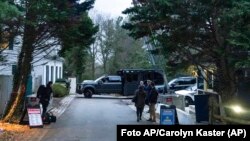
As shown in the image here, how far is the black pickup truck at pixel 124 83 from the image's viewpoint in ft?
134

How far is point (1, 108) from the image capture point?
23.2 metres

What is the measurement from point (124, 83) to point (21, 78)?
2060 cm

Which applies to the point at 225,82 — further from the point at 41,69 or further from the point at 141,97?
the point at 41,69

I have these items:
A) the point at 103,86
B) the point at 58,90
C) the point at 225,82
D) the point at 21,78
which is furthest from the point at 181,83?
the point at 225,82

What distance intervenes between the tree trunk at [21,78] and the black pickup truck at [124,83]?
18.1 metres

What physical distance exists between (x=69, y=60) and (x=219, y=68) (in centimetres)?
4459

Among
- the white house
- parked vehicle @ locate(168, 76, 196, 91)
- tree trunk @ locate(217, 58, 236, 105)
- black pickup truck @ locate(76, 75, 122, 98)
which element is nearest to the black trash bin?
tree trunk @ locate(217, 58, 236, 105)

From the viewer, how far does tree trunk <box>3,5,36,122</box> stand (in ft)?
68.9

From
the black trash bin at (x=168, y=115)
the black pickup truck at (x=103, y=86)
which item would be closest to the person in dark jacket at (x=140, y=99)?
the black trash bin at (x=168, y=115)

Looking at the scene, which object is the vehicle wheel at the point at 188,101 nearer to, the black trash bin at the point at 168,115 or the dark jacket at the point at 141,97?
the dark jacket at the point at 141,97

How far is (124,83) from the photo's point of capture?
42438mm

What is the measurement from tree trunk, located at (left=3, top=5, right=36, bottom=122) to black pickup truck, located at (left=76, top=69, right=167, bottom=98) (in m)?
18.1

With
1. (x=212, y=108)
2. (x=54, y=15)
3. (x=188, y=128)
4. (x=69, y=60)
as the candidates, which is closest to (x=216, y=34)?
(x=212, y=108)

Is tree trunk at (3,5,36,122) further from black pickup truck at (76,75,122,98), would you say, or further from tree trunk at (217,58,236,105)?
black pickup truck at (76,75,122,98)
